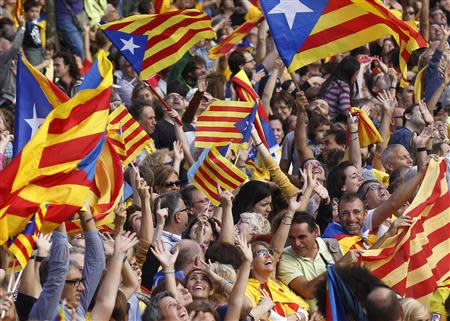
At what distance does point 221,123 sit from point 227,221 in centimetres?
227

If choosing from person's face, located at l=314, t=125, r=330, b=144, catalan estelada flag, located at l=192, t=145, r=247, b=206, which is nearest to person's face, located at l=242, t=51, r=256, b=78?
person's face, located at l=314, t=125, r=330, b=144

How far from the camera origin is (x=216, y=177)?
524 inches

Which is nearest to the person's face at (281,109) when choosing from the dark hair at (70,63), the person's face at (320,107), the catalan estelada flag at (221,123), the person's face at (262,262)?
the person's face at (320,107)

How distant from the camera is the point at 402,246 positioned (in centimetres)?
1193

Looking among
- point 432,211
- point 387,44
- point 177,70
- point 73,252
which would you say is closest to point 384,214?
point 432,211

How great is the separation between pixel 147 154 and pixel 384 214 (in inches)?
103

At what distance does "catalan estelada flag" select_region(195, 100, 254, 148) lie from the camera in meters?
14.3

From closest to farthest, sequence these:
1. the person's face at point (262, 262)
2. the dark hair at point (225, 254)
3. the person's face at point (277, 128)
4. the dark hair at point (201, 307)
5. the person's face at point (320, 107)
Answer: the dark hair at point (201, 307) < the dark hair at point (225, 254) < the person's face at point (262, 262) < the person's face at point (277, 128) < the person's face at point (320, 107)

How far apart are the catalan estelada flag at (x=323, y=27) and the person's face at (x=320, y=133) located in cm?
254

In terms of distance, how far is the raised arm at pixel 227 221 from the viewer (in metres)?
12.2

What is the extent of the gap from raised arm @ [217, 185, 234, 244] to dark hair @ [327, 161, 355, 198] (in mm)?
1531

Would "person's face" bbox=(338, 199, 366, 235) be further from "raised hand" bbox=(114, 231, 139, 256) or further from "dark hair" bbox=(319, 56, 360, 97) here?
"dark hair" bbox=(319, 56, 360, 97)

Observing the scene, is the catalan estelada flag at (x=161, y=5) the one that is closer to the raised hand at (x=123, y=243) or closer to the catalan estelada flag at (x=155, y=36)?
the catalan estelada flag at (x=155, y=36)

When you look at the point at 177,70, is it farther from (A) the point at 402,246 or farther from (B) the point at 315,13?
(A) the point at 402,246
